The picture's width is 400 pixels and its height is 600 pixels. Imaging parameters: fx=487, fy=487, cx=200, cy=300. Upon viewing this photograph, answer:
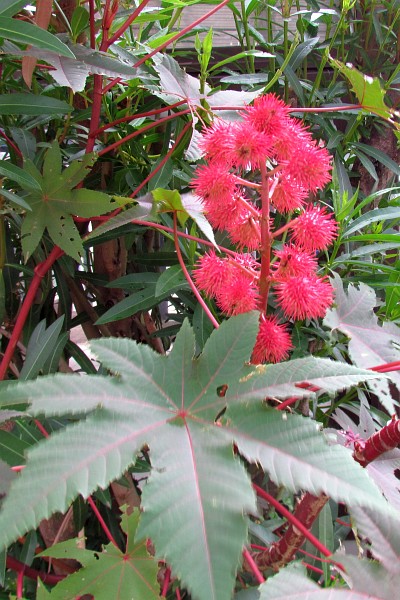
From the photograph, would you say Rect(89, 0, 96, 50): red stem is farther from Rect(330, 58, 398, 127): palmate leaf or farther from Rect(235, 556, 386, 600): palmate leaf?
Rect(235, 556, 386, 600): palmate leaf

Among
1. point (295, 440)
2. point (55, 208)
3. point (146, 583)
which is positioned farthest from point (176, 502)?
point (55, 208)

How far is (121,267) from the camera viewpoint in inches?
33.3

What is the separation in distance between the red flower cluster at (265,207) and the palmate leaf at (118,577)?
0.21m

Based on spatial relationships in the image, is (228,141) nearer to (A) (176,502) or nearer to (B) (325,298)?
(B) (325,298)

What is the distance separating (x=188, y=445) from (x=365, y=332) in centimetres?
22

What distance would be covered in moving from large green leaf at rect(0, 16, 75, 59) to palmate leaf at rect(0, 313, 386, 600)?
1.06 ft

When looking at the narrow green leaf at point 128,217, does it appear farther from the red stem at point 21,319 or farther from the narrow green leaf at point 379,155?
the narrow green leaf at point 379,155

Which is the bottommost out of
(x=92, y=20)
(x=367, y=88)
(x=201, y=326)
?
(x=201, y=326)

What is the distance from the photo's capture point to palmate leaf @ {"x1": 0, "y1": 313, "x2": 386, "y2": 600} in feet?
0.86

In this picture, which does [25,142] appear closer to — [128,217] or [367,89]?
[128,217]

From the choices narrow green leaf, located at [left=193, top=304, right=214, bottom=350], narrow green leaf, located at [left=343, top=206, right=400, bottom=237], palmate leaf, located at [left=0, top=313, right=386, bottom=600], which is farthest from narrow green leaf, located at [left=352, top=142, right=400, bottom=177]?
palmate leaf, located at [left=0, top=313, right=386, bottom=600]

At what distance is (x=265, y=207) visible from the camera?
0.39 m

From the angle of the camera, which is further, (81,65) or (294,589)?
(81,65)

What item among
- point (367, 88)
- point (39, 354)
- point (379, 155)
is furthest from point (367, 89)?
point (379, 155)
